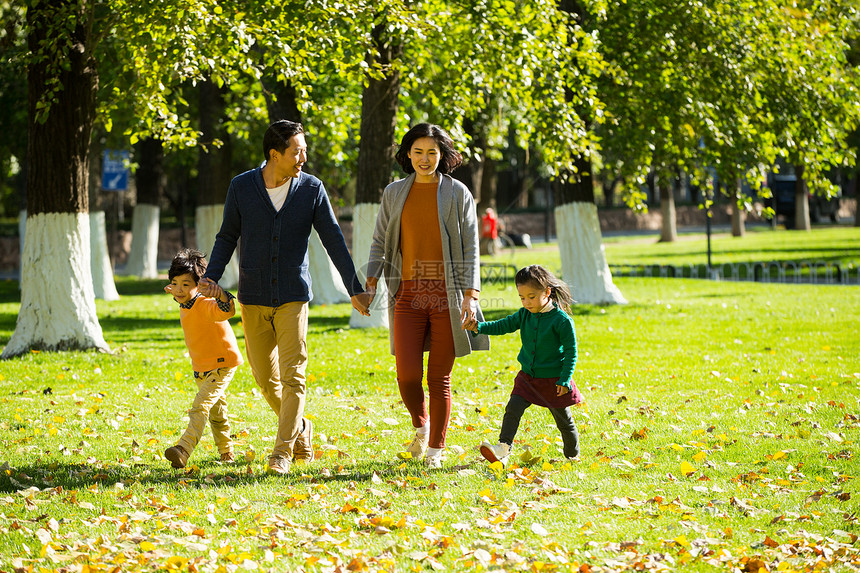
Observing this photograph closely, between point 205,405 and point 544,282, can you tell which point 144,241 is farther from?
point 544,282

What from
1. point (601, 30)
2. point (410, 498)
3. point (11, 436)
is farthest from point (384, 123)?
point (410, 498)

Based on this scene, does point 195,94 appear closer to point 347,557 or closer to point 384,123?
point 384,123

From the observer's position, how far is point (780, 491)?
5.18 meters

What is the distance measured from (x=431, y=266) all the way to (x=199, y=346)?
4.70 ft

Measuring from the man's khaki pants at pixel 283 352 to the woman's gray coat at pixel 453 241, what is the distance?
568 mm

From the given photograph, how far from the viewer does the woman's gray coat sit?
556 cm

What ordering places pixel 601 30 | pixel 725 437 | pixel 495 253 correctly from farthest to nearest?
pixel 495 253
pixel 601 30
pixel 725 437

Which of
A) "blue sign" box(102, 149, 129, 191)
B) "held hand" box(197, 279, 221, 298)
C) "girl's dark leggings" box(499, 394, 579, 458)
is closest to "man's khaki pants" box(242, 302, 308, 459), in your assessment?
"held hand" box(197, 279, 221, 298)

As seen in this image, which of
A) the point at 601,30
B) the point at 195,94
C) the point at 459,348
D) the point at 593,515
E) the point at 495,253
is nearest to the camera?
the point at 593,515

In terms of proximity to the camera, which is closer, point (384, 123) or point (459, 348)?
point (459, 348)

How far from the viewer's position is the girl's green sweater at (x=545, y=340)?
5695mm

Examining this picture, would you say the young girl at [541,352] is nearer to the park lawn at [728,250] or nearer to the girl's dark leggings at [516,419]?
the girl's dark leggings at [516,419]

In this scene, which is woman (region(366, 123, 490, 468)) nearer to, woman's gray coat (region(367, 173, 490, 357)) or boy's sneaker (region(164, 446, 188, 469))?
woman's gray coat (region(367, 173, 490, 357))

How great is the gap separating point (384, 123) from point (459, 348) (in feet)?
26.0
